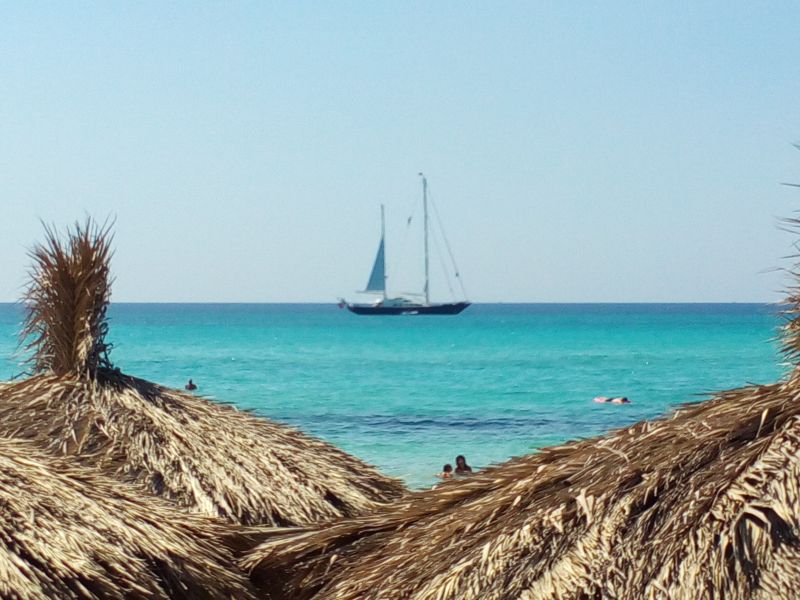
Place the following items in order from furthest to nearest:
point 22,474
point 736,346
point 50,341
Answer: point 736,346
point 50,341
point 22,474

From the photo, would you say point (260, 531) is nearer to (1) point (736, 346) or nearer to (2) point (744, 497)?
(2) point (744, 497)

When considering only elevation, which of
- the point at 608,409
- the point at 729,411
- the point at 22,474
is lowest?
the point at 608,409

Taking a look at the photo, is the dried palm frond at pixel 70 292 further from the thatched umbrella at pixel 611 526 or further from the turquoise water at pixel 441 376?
the thatched umbrella at pixel 611 526

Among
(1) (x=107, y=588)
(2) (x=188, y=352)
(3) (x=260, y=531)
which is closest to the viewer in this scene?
(1) (x=107, y=588)

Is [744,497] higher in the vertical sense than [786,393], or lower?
lower

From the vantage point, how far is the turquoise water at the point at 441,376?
23422 mm

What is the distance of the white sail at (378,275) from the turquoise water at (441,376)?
184 inches

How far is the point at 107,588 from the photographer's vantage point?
357 centimetres

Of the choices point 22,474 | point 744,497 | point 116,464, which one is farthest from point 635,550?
point 116,464

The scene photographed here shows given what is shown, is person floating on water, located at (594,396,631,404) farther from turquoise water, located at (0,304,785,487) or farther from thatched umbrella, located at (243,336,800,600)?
thatched umbrella, located at (243,336,800,600)

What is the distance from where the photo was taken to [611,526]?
3424 millimetres

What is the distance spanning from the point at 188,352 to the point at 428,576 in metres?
50.4

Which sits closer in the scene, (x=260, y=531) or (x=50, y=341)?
(x=260, y=531)

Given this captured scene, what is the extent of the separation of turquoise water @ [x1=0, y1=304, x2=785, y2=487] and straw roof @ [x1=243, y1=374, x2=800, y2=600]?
5.12 ft
